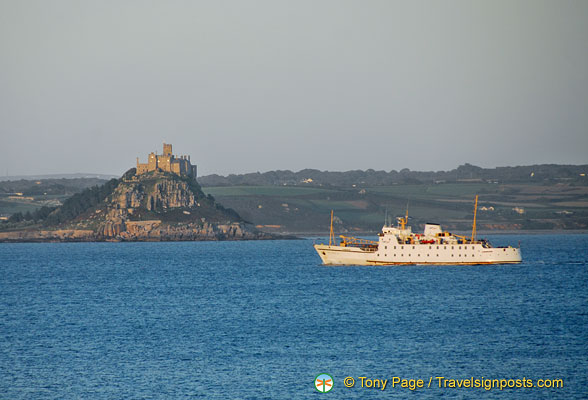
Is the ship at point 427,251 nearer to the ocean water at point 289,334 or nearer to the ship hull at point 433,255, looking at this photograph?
the ship hull at point 433,255

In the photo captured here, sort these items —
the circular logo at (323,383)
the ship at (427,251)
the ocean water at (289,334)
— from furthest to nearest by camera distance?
the ship at (427,251), the ocean water at (289,334), the circular logo at (323,383)

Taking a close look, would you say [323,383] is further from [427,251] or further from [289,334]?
[427,251]

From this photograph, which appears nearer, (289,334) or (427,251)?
(289,334)

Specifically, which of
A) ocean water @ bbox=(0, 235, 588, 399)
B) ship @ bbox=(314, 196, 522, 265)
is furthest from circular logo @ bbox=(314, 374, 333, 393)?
ship @ bbox=(314, 196, 522, 265)

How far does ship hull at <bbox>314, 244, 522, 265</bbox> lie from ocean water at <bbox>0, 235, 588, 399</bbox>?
15.5ft

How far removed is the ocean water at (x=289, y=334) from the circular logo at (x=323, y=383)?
335mm

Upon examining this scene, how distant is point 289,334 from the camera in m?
53.8

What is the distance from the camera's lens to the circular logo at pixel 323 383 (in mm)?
38612

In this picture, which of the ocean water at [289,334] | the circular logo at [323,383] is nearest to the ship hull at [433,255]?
the ocean water at [289,334]

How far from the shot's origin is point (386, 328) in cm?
5588

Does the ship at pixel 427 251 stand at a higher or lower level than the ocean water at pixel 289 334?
higher

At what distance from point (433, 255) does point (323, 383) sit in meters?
66.0

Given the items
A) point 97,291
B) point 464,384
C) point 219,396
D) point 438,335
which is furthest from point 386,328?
point 97,291

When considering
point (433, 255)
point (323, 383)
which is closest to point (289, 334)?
point (323, 383)
